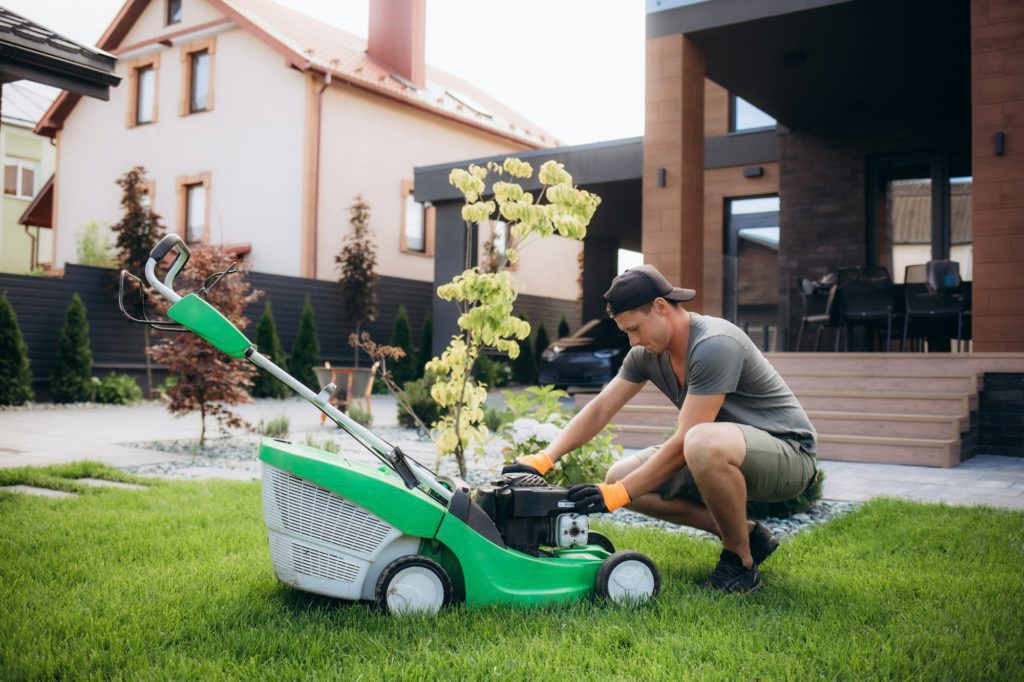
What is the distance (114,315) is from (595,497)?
508 inches

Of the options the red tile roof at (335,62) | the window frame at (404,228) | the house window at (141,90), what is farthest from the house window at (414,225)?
the house window at (141,90)

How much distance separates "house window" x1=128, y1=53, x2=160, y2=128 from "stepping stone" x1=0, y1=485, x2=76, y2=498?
1664 centimetres

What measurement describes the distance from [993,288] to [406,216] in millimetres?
14273

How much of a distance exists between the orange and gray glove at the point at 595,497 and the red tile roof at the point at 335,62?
15665 millimetres

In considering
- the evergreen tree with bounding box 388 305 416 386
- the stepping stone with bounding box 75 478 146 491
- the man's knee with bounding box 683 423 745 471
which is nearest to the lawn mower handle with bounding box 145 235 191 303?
the man's knee with bounding box 683 423 745 471

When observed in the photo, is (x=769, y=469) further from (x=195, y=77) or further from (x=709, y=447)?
(x=195, y=77)

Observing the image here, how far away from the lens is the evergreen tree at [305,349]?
1525 centimetres

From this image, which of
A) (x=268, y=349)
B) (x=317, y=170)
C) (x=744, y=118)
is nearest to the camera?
(x=744, y=118)

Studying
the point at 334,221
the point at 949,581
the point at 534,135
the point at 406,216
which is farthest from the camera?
the point at 534,135

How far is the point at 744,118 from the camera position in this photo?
13.0 metres

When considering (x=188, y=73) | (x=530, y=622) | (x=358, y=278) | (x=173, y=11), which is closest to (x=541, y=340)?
(x=358, y=278)

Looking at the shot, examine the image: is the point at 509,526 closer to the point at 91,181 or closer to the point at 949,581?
the point at 949,581

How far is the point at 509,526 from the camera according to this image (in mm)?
2949

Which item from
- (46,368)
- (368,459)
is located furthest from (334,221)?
(368,459)
